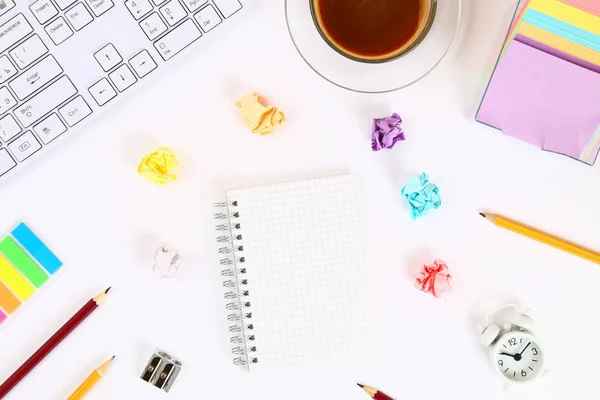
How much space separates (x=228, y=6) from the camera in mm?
690

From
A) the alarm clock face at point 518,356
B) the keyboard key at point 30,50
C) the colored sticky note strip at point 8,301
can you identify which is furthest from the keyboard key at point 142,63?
the alarm clock face at point 518,356

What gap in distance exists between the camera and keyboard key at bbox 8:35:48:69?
0.69 m

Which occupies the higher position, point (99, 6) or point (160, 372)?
point (99, 6)

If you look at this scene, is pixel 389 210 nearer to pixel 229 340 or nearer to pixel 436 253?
pixel 436 253

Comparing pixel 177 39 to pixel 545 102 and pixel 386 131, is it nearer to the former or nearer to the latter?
pixel 386 131

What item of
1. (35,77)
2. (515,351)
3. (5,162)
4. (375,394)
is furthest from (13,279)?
(515,351)

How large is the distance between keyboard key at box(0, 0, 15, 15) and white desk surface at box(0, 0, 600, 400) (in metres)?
0.16

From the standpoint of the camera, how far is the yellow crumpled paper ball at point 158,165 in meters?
0.70

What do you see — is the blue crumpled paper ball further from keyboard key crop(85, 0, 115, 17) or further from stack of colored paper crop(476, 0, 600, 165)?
keyboard key crop(85, 0, 115, 17)

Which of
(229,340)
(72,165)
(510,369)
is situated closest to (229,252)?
(229,340)

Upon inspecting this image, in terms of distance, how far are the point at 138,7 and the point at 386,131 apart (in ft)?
1.06

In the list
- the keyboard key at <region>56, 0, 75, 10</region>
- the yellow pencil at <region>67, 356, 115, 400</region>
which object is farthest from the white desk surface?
the keyboard key at <region>56, 0, 75, 10</region>

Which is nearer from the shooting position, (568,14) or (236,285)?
(568,14)

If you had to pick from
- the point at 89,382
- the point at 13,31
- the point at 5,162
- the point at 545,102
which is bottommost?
the point at 89,382
